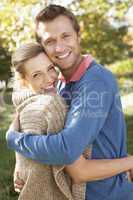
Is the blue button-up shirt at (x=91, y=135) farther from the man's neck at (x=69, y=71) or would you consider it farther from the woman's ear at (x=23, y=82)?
the woman's ear at (x=23, y=82)

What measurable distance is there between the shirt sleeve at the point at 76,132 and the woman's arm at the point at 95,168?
9cm

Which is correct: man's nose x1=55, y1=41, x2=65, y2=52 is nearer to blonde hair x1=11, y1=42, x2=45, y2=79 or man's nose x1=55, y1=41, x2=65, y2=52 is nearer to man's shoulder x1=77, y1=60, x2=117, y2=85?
blonde hair x1=11, y1=42, x2=45, y2=79

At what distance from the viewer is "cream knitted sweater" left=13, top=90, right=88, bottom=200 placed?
90.7 inches

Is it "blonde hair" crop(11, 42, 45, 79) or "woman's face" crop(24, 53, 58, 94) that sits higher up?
"blonde hair" crop(11, 42, 45, 79)

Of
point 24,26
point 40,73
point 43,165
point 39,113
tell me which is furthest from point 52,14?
point 24,26

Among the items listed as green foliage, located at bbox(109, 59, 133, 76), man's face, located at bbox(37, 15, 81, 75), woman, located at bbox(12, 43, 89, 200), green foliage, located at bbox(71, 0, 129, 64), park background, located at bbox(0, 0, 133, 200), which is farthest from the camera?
green foliage, located at bbox(109, 59, 133, 76)

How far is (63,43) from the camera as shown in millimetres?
2477

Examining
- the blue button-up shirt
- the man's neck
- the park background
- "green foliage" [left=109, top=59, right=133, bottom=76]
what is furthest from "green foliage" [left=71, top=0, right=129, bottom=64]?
the blue button-up shirt

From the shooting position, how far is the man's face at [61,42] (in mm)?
2457

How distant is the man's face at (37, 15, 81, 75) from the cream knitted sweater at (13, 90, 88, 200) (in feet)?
0.71

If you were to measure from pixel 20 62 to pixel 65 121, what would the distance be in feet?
1.30

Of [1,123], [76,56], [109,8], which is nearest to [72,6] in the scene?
[109,8]

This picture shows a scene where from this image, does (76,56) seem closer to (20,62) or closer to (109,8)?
(20,62)

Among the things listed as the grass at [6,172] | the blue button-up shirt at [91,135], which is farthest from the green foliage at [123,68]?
the blue button-up shirt at [91,135]
